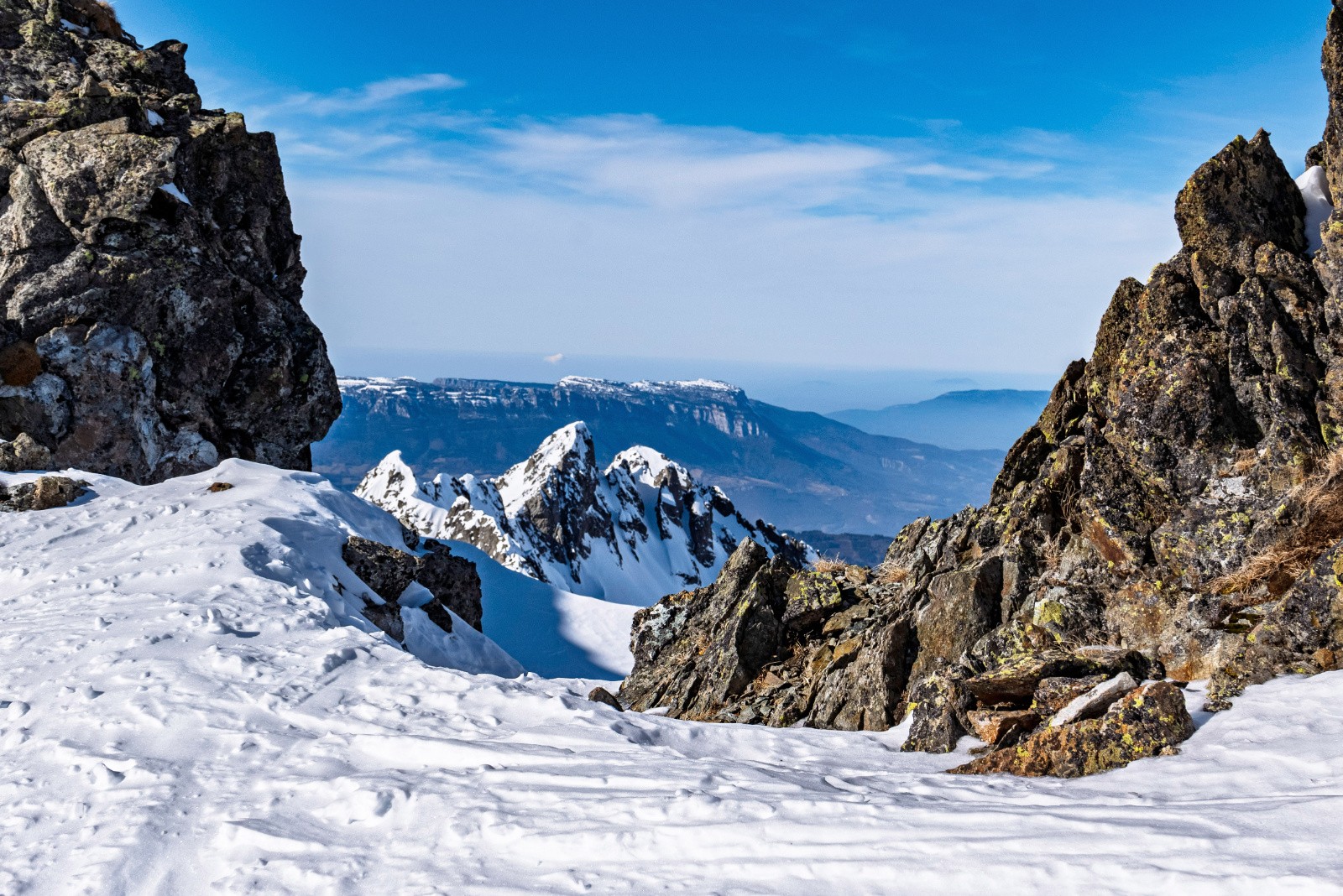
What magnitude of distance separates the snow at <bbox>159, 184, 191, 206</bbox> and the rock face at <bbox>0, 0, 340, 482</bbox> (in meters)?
0.09

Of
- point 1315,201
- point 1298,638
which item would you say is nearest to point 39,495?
point 1298,638

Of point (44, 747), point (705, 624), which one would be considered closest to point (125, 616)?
point (44, 747)

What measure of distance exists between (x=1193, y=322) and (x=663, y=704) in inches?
535

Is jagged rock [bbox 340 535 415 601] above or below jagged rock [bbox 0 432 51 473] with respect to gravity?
below

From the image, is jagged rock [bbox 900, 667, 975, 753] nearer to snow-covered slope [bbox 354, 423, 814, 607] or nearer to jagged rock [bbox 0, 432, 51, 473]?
jagged rock [bbox 0, 432, 51, 473]

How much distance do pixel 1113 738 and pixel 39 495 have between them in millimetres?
24045

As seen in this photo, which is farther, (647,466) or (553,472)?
(647,466)

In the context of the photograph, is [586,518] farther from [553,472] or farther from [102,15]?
[102,15]

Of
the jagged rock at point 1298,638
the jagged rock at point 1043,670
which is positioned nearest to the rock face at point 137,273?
the jagged rock at point 1043,670

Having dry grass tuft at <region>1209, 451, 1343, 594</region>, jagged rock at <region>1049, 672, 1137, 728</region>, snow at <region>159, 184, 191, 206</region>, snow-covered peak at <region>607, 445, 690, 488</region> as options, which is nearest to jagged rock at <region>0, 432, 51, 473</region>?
snow at <region>159, 184, 191, 206</region>

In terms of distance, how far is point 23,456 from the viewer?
2289 cm

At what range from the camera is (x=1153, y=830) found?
5758 millimetres

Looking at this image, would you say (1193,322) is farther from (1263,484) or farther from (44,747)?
(44,747)

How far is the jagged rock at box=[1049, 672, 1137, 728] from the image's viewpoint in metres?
8.59
